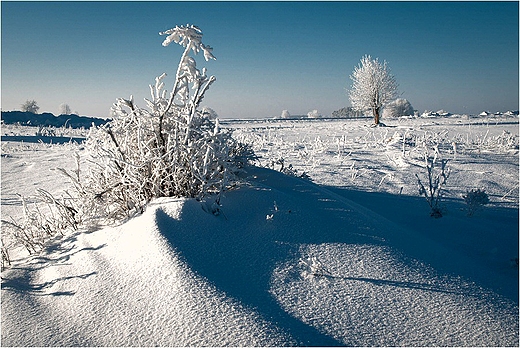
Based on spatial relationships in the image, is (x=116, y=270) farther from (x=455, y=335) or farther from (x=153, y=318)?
(x=455, y=335)

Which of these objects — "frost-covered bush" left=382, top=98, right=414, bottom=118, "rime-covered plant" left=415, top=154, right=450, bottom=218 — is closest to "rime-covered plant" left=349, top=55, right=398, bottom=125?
"frost-covered bush" left=382, top=98, right=414, bottom=118

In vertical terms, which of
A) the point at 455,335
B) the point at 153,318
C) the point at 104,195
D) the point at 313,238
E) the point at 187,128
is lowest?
the point at 455,335

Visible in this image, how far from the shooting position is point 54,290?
169cm

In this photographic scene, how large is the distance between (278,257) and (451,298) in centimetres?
83

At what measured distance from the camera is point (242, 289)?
1.52m

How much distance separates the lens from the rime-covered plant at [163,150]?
2.09 meters

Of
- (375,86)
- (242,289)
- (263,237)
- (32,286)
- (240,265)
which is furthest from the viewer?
(375,86)

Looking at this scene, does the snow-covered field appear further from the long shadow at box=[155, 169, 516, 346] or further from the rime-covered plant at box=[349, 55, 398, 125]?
the rime-covered plant at box=[349, 55, 398, 125]

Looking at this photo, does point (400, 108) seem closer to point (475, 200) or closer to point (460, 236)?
point (475, 200)

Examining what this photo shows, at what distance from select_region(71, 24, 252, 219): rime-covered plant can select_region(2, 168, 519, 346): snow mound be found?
165 mm

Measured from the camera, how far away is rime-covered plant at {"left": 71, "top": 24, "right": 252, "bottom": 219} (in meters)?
2.09

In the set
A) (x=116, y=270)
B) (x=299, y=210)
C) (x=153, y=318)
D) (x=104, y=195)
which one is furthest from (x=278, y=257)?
(x=104, y=195)

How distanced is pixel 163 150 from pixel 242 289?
1.20m

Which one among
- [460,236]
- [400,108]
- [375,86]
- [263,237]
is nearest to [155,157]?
[263,237]
